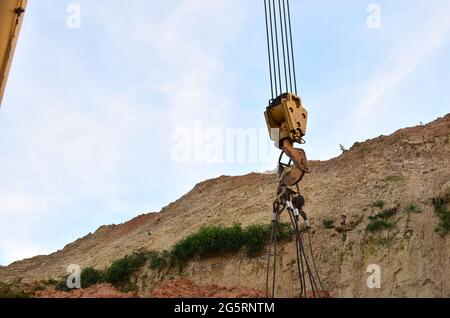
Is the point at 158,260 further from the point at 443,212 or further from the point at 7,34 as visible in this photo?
the point at 7,34

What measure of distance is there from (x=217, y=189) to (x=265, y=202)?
6141mm

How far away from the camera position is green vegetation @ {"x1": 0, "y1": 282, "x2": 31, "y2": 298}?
17656mm

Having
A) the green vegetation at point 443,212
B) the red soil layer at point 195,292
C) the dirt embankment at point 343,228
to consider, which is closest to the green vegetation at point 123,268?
the dirt embankment at point 343,228

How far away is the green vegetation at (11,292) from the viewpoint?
17656 millimetres

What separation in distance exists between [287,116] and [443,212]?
27.0ft

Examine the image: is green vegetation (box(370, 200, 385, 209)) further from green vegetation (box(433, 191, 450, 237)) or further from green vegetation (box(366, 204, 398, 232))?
green vegetation (box(433, 191, 450, 237))

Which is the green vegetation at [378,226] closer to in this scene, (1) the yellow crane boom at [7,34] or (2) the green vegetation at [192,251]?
(2) the green vegetation at [192,251]

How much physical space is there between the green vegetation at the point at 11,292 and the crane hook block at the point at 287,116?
34.4 feet

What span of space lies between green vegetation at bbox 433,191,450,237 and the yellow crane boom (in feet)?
40.6

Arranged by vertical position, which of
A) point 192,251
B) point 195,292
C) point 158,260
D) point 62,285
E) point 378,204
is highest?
point 378,204

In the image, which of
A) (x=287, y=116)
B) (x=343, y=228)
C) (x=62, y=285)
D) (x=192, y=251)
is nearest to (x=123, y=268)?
(x=62, y=285)

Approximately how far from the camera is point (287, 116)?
37.1 ft
